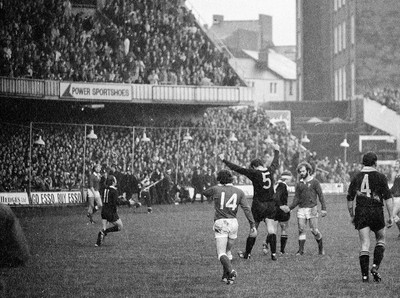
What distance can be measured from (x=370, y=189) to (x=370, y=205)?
24 centimetres

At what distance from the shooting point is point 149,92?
45344 millimetres

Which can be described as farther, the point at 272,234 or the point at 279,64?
the point at 279,64

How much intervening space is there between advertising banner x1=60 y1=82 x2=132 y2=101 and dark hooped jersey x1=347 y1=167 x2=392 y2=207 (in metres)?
29.7

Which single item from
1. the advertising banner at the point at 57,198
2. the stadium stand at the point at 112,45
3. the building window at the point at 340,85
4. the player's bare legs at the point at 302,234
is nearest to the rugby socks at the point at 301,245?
the player's bare legs at the point at 302,234

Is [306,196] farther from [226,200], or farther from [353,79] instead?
[353,79]

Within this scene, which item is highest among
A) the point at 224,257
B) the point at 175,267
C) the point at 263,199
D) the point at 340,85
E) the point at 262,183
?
the point at 340,85

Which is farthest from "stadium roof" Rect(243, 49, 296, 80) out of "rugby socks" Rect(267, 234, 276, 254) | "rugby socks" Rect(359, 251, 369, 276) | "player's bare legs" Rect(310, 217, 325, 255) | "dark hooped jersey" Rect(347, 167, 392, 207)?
"rugby socks" Rect(359, 251, 369, 276)

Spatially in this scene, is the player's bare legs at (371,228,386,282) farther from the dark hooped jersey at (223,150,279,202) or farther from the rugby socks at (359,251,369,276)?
the dark hooped jersey at (223,150,279,202)

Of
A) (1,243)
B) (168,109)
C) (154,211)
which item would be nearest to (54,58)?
(168,109)

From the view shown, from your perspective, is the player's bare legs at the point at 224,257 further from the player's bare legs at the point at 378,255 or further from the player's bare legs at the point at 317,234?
the player's bare legs at the point at 317,234

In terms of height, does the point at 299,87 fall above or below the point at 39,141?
above

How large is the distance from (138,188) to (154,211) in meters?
1.57

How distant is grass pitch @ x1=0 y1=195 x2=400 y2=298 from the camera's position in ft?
44.6

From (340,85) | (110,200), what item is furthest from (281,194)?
(340,85)
